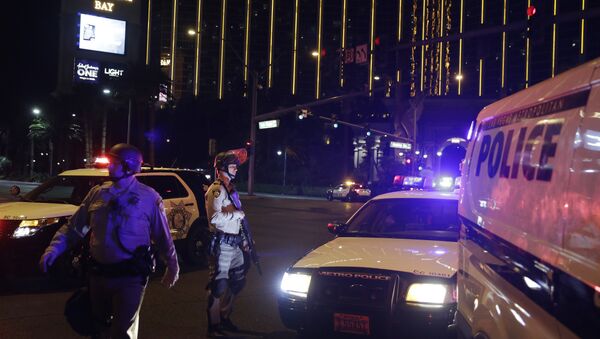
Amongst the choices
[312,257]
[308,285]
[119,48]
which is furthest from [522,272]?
[119,48]

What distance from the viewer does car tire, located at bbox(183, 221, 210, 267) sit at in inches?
406

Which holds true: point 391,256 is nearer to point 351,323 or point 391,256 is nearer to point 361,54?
point 351,323

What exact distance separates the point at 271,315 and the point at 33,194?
473 cm

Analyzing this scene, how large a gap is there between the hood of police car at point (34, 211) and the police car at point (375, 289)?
14.0 feet

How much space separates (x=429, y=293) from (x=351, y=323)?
72 cm

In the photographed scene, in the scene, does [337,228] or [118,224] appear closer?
[118,224]

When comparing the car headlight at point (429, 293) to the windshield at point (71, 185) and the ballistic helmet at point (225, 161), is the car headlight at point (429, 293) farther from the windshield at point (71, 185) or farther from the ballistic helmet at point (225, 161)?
the windshield at point (71, 185)

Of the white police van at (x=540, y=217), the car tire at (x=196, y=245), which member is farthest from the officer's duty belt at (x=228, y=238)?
the car tire at (x=196, y=245)

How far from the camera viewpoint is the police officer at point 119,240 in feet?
12.8

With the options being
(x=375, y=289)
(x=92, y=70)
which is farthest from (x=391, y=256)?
(x=92, y=70)

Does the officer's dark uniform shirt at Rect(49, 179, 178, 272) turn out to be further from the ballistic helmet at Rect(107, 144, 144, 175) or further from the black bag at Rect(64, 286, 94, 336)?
the black bag at Rect(64, 286, 94, 336)

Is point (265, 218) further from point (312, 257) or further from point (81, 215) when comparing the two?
point (81, 215)

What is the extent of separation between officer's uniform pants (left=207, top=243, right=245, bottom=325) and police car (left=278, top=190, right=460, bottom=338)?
68 cm

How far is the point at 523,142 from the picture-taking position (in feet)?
10.2
